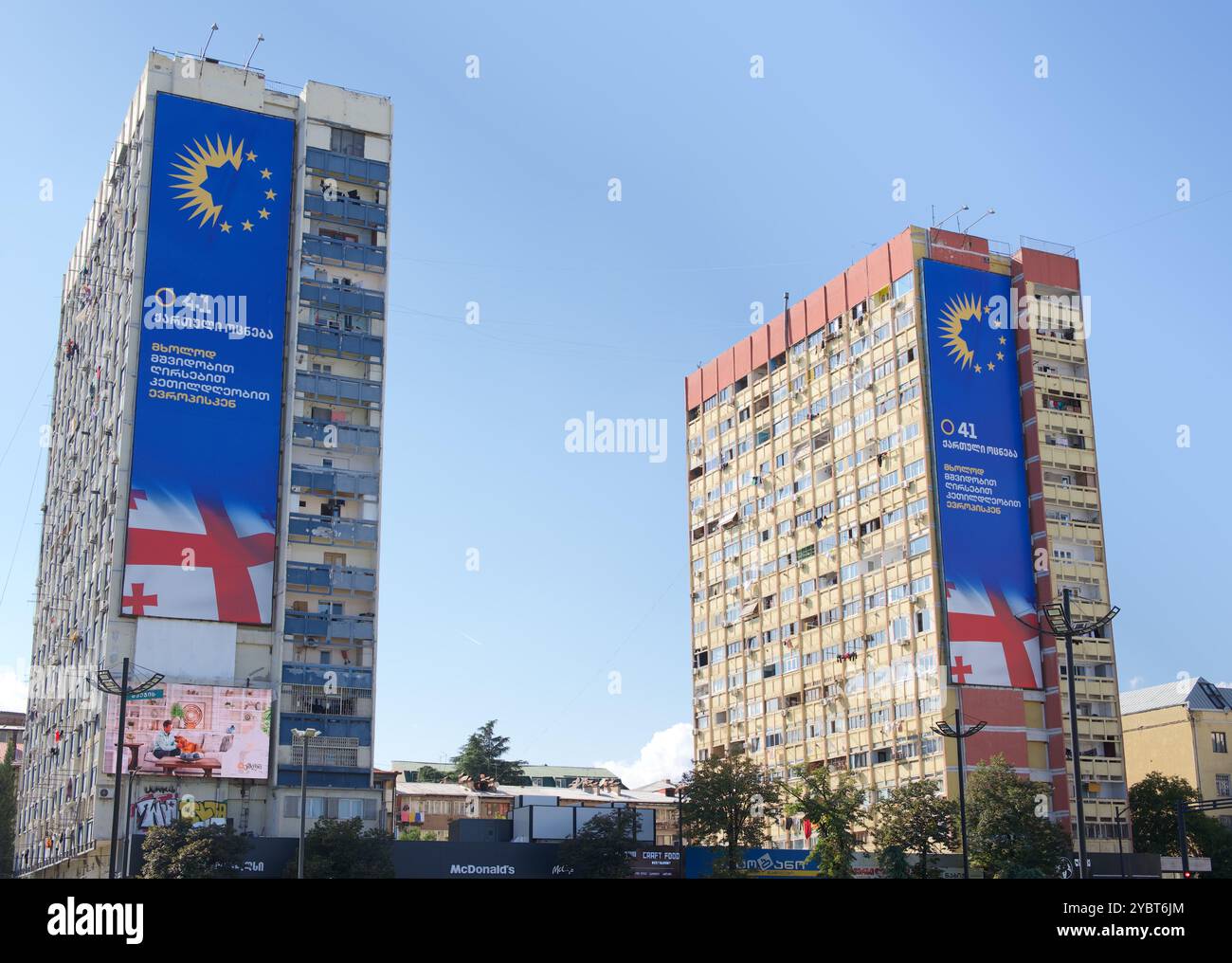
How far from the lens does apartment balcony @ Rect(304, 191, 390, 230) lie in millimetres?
92438

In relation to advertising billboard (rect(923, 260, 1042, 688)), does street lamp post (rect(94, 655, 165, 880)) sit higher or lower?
lower

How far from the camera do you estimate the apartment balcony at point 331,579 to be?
286ft

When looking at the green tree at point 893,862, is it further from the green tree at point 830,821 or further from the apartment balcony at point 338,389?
the apartment balcony at point 338,389

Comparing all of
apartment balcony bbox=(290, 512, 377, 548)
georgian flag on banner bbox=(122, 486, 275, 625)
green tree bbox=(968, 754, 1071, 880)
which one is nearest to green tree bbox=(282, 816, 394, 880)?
georgian flag on banner bbox=(122, 486, 275, 625)

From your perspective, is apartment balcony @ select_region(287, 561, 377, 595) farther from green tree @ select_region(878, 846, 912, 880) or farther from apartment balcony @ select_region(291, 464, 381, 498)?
green tree @ select_region(878, 846, 912, 880)

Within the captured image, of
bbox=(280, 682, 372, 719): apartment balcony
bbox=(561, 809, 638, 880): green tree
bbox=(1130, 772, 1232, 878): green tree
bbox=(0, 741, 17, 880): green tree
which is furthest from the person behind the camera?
bbox=(0, 741, 17, 880): green tree

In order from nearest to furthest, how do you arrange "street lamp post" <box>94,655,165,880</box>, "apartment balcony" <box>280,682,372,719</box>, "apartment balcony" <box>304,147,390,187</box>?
"street lamp post" <box>94,655,165,880</box> < "apartment balcony" <box>280,682,372,719</box> < "apartment balcony" <box>304,147,390,187</box>

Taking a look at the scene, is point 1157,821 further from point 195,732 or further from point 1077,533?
point 195,732

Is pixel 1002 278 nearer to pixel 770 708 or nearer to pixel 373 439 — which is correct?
pixel 770 708

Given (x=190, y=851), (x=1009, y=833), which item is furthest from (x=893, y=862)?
(x=190, y=851)

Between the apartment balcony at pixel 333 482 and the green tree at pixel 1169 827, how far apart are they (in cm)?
5633

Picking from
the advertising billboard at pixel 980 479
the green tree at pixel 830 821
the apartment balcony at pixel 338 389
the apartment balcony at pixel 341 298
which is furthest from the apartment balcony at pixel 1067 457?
the apartment balcony at pixel 341 298

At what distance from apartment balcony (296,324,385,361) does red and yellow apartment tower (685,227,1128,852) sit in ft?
115
